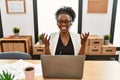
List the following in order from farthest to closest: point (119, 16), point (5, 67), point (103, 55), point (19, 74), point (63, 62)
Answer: point (119, 16), point (103, 55), point (5, 67), point (19, 74), point (63, 62)

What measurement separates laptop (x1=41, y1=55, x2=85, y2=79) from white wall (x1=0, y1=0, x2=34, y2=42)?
2.75 m

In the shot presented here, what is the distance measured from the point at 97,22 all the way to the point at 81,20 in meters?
0.40

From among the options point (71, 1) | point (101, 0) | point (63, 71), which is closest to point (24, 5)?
point (71, 1)

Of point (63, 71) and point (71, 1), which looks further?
point (71, 1)

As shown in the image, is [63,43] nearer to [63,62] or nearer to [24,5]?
[63,62]

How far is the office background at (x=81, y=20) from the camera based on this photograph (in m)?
3.64

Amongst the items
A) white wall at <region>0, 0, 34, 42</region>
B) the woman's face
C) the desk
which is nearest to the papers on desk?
the desk

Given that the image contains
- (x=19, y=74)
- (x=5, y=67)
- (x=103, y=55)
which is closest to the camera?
(x=19, y=74)

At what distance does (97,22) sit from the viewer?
372cm

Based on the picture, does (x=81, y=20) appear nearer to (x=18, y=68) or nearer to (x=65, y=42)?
(x=65, y=42)

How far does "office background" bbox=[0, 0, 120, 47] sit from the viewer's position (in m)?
3.64

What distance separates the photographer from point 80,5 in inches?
143

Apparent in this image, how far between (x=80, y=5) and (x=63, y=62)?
2.77 m

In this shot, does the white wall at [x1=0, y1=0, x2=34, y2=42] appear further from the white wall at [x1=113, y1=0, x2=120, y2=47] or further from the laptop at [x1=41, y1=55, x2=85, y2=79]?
the laptop at [x1=41, y1=55, x2=85, y2=79]
